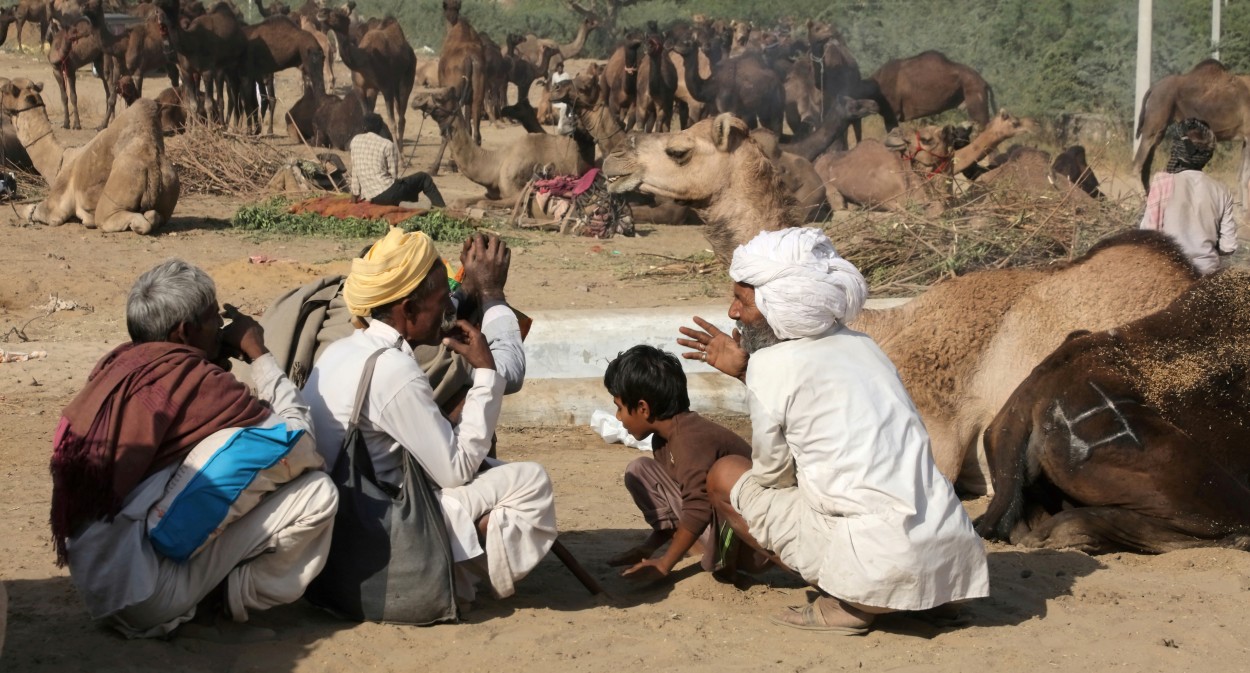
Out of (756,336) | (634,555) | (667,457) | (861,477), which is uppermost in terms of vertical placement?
(756,336)

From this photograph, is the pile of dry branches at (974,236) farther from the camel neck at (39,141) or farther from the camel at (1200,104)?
the camel at (1200,104)

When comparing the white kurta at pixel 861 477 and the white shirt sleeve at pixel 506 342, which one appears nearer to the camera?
the white kurta at pixel 861 477

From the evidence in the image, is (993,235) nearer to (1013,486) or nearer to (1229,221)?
(1229,221)

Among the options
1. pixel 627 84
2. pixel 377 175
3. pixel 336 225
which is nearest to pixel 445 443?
pixel 336 225

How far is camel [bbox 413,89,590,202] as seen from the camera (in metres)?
16.7

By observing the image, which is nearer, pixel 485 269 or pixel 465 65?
pixel 485 269

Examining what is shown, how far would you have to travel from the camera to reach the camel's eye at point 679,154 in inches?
306

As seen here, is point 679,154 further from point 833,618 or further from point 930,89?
point 930,89

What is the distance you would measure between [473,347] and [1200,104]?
1713 cm

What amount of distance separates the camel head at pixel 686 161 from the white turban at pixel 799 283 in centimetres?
377

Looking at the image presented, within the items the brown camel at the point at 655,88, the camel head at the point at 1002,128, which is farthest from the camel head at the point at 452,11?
the camel head at the point at 1002,128

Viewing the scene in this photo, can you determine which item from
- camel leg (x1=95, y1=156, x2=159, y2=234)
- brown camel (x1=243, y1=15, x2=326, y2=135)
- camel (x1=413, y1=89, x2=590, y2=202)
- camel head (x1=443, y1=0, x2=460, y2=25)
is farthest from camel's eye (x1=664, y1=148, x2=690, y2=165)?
camel head (x1=443, y1=0, x2=460, y2=25)

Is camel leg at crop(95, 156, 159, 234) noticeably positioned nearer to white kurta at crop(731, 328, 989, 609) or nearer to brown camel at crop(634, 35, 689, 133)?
white kurta at crop(731, 328, 989, 609)

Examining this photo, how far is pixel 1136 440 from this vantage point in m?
5.08
